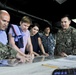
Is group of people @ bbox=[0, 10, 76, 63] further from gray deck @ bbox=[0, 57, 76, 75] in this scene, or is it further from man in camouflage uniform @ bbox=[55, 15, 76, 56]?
gray deck @ bbox=[0, 57, 76, 75]

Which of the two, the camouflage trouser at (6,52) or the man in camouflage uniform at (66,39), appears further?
the man in camouflage uniform at (66,39)

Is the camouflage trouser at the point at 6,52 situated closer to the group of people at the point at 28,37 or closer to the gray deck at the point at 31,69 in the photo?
the group of people at the point at 28,37

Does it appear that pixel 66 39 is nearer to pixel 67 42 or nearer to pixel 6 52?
pixel 67 42

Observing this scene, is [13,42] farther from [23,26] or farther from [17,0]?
[17,0]

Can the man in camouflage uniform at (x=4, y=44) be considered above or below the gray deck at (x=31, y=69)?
above

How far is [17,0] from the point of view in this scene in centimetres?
754

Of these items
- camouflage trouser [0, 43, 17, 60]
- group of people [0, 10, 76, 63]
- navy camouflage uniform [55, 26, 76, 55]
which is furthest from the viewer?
navy camouflage uniform [55, 26, 76, 55]

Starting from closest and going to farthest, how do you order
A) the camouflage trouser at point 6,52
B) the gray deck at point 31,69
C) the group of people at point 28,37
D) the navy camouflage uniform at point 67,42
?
the gray deck at point 31,69
the camouflage trouser at point 6,52
the group of people at point 28,37
the navy camouflage uniform at point 67,42

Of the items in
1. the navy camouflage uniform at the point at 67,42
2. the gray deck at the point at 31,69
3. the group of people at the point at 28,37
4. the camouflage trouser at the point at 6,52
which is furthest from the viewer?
the navy camouflage uniform at the point at 67,42

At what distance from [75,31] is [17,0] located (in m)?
3.84

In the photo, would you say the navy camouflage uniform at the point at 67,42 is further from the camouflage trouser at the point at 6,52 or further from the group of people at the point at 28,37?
the camouflage trouser at the point at 6,52

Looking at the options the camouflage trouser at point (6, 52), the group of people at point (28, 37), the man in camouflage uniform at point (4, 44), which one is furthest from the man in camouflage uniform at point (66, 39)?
the camouflage trouser at point (6, 52)

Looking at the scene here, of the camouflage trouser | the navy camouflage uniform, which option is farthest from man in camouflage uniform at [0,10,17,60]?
the navy camouflage uniform

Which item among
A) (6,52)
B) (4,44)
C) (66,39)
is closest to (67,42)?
(66,39)
